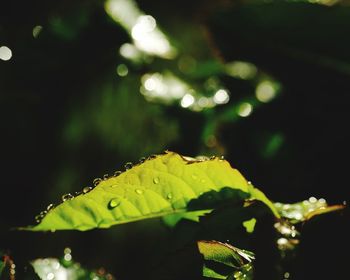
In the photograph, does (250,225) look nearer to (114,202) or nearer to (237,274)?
(237,274)

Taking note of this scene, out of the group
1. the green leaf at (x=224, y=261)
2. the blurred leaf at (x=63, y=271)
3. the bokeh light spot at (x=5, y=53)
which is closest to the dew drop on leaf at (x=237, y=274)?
the green leaf at (x=224, y=261)

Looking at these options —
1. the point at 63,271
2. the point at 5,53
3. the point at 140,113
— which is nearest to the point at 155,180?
the point at 63,271

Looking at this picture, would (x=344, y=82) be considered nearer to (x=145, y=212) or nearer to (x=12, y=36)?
(x=145, y=212)

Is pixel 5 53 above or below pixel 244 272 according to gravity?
above

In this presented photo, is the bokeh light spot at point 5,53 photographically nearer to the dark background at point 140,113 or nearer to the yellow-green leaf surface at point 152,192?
the dark background at point 140,113

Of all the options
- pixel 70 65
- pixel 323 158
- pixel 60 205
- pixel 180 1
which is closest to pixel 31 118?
pixel 70 65

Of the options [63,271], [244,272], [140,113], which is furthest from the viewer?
[140,113]
